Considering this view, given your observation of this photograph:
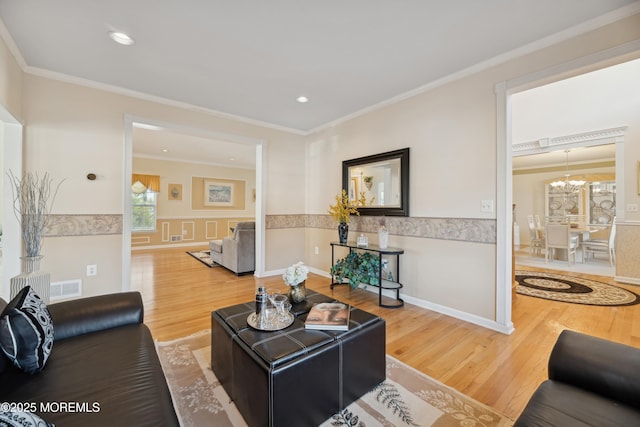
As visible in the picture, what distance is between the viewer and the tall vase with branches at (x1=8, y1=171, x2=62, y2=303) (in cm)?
250

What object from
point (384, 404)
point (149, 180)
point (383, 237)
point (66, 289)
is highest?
point (149, 180)

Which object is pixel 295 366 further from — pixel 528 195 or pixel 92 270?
pixel 528 195

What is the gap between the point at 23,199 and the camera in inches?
107

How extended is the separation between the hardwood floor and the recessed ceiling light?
2.59 meters

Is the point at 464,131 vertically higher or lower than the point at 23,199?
Answer: higher

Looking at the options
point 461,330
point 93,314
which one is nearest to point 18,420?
point 93,314

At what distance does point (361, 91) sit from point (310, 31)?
1.27 meters

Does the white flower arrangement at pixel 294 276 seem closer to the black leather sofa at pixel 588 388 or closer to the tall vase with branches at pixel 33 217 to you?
the black leather sofa at pixel 588 388

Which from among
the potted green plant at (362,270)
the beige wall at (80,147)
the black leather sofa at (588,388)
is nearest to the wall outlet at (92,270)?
the beige wall at (80,147)

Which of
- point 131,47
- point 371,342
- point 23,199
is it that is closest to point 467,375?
point 371,342

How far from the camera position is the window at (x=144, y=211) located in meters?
7.34

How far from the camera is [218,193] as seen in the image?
28.3 feet

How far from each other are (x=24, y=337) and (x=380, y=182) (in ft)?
11.2

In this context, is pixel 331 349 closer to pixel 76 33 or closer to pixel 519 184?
pixel 76 33
